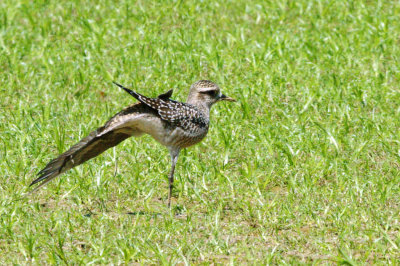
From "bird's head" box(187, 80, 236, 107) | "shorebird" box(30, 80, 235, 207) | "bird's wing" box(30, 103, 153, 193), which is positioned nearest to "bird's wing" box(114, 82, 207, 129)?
"shorebird" box(30, 80, 235, 207)

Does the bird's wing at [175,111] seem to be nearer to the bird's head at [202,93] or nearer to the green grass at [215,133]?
the bird's head at [202,93]

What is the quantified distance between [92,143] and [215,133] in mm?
2316

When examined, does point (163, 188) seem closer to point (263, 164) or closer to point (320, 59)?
point (263, 164)

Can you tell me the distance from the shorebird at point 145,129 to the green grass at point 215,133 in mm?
440

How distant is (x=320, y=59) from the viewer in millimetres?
11484

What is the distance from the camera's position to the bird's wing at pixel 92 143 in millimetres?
7605

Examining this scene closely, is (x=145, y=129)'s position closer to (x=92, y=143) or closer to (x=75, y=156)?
(x=92, y=143)

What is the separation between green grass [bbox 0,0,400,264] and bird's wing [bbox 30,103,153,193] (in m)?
0.40

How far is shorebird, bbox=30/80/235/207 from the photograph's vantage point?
7.64 metres

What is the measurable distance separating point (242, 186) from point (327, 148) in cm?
124

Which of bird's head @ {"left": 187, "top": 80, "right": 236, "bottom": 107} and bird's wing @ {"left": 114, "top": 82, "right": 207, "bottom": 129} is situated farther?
bird's head @ {"left": 187, "top": 80, "right": 236, "bottom": 107}

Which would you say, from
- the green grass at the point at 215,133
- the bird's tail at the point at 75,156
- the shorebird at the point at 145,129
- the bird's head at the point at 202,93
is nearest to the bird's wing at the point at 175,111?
the shorebird at the point at 145,129

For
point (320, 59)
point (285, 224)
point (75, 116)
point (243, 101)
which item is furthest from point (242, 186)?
point (320, 59)

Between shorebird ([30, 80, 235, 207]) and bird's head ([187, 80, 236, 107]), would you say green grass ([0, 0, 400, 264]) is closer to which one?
shorebird ([30, 80, 235, 207])
